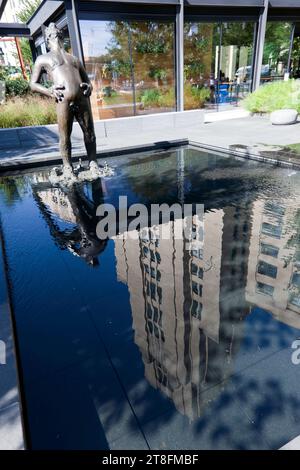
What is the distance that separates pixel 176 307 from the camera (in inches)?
127

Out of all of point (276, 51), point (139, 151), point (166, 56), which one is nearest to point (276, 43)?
point (276, 51)

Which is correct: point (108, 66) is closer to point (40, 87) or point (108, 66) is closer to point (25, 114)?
point (25, 114)

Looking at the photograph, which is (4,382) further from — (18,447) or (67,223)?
(67,223)

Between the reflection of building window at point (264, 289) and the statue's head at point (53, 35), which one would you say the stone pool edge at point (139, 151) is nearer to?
the statue's head at point (53, 35)

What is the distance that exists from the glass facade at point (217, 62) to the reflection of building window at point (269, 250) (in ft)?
39.9

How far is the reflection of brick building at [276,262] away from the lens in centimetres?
328

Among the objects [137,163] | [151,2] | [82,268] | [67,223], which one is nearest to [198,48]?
[151,2]

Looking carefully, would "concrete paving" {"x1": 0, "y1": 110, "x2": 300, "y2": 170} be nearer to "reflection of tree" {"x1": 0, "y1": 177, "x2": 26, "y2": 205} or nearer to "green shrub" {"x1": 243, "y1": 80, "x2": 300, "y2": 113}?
"green shrub" {"x1": 243, "y1": 80, "x2": 300, "y2": 113}

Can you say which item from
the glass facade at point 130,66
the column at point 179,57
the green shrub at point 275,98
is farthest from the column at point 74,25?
the green shrub at point 275,98

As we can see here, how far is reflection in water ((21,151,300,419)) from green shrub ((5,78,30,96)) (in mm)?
9635

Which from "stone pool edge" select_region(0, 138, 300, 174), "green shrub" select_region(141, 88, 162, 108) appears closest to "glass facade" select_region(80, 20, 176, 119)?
"green shrub" select_region(141, 88, 162, 108)

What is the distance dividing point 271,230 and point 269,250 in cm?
62

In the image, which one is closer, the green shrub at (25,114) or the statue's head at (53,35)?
the statue's head at (53,35)

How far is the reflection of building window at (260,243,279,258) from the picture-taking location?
4.13m
